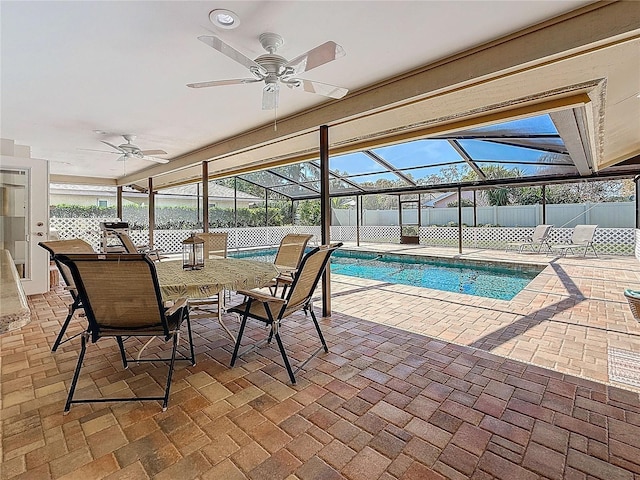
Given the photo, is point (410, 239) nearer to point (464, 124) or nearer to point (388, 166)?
point (388, 166)

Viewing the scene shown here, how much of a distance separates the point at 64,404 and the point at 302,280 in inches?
68.1

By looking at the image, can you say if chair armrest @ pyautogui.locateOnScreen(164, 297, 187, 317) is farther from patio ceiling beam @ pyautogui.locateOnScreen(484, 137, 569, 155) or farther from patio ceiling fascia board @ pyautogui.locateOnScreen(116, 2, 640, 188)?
patio ceiling beam @ pyautogui.locateOnScreen(484, 137, 569, 155)

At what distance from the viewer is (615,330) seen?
3.34m

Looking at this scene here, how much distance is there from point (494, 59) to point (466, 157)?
5.03 metres

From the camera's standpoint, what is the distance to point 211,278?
2.53 m

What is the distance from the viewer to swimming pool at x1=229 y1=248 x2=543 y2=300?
6430mm

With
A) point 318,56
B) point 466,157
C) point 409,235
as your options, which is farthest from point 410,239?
point 318,56

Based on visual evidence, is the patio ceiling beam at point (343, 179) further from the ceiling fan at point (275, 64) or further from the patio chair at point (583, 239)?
the patio chair at point (583, 239)

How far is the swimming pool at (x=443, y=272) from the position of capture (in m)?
6.43

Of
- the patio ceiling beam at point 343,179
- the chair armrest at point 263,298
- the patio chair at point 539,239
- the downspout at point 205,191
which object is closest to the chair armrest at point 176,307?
the chair armrest at point 263,298

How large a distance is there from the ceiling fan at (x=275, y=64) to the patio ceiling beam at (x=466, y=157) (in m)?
4.41

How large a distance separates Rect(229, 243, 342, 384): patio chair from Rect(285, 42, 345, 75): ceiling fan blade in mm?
1306

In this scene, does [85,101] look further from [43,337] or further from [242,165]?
[242,165]

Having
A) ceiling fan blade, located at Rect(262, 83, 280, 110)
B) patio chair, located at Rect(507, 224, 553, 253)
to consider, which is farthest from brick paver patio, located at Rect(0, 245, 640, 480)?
patio chair, located at Rect(507, 224, 553, 253)
